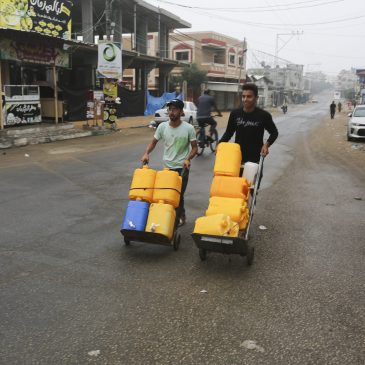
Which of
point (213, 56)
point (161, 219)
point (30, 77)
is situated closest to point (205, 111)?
point (161, 219)

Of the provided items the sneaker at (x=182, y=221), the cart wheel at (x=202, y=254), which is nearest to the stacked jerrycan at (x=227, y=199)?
the cart wheel at (x=202, y=254)

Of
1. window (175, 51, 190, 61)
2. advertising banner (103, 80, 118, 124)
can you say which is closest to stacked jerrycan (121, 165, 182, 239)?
advertising banner (103, 80, 118, 124)

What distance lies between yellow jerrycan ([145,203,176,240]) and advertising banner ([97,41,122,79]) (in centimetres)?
1720

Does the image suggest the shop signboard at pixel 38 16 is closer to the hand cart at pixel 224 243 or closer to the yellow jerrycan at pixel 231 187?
the yellow jerrycan at pixel 231 187

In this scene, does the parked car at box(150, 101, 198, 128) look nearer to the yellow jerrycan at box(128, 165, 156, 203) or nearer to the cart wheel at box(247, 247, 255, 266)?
the yellow jerrycan at box(128, 165, 156, 203)

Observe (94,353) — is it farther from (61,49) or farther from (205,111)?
(61,49)

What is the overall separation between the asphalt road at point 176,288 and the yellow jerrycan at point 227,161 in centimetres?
103

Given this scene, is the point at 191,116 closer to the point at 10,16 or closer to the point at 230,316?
the point at 10,16

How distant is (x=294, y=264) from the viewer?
199 inches

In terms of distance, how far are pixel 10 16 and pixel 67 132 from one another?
16.3 feet

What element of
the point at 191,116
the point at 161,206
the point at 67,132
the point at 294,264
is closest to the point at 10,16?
the point at 67,132

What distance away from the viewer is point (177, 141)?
580cm

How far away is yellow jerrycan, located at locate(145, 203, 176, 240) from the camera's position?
5.00 meters

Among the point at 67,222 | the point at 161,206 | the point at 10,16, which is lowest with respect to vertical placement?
the point at 67,222
